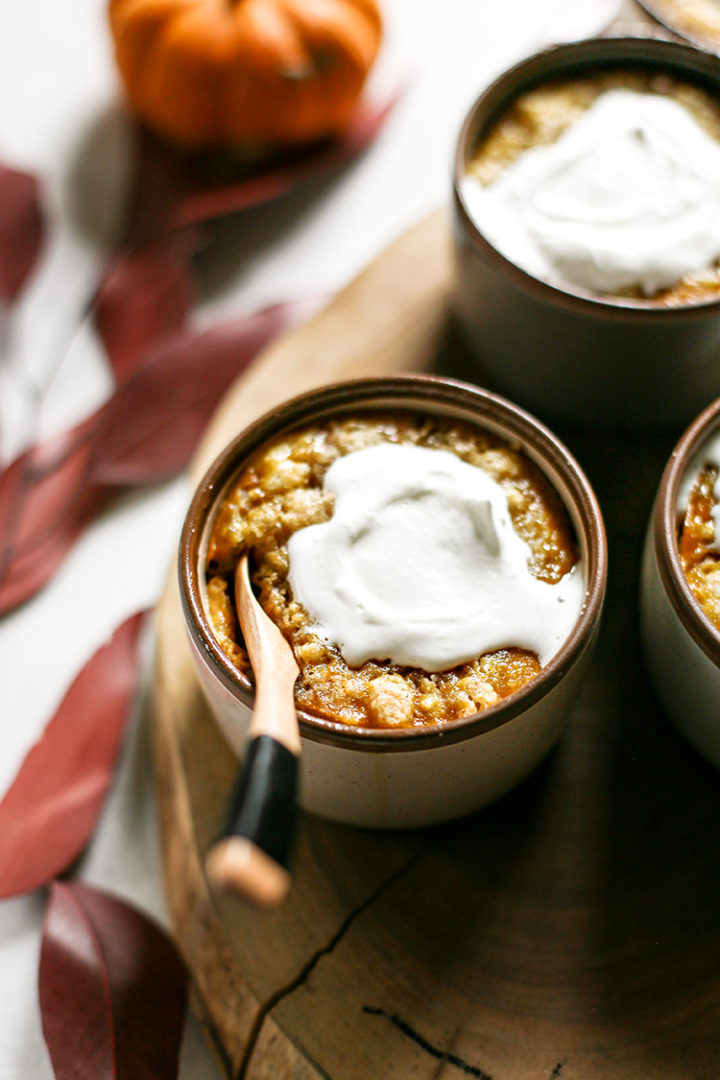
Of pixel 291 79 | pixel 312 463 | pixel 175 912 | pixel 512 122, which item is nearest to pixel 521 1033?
pixel 175 912

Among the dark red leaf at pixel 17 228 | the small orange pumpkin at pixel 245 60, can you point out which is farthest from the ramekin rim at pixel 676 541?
the dark red leaf at pixel 17 228

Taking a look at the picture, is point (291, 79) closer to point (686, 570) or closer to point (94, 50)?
point (94, 50)

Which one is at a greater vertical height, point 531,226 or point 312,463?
point 531,226

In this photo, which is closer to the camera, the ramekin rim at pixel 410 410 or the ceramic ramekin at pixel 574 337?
the ramekin rim at pixel 410 410

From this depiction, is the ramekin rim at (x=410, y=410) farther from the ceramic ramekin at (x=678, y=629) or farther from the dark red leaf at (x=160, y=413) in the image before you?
the dark red leaf at (x=160, y=413)

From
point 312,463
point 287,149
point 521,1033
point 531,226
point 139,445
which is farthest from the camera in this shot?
point 287,149

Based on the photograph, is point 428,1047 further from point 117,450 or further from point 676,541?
point 117,450

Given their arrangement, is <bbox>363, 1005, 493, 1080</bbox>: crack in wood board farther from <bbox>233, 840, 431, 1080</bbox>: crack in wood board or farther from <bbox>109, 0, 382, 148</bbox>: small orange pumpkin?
<bbox>109, 0, 382, 148</bbox>: small orange pumpkin

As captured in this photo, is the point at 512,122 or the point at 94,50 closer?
the point at 512,122
